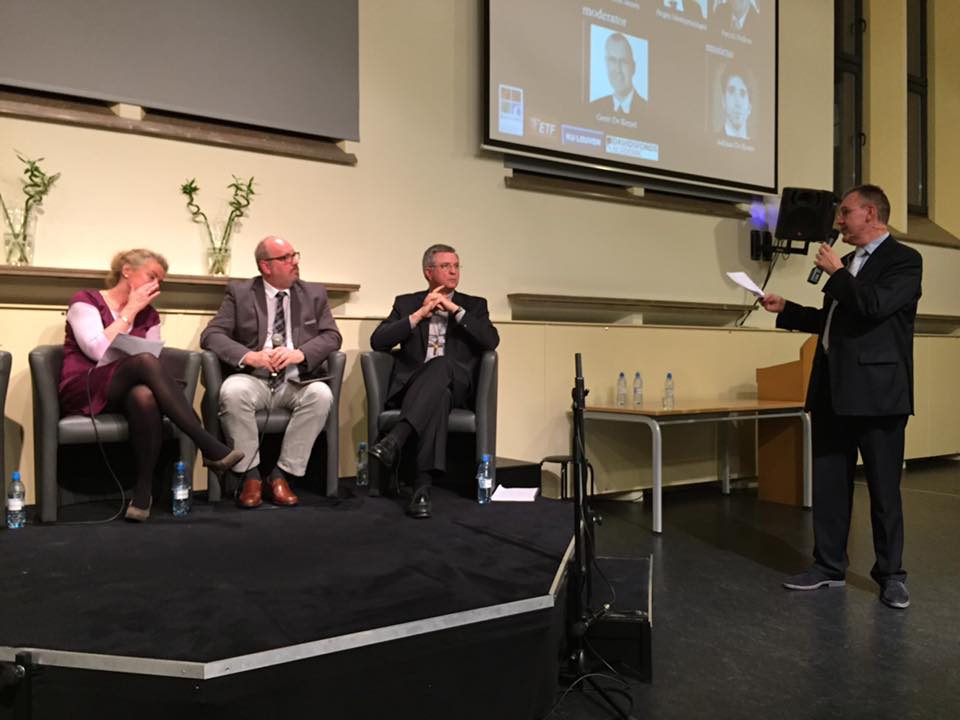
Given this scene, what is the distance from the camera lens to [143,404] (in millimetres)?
3002

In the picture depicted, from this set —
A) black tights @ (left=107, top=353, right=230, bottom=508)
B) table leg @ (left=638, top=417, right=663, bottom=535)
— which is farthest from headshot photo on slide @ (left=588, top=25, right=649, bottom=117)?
black tights @ (left=107, top=353, right=230, bottom=508)

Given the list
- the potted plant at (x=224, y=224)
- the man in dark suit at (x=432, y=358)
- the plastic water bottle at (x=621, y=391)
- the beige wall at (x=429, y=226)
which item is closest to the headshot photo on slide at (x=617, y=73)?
the beige wall at (x=429, y=226)

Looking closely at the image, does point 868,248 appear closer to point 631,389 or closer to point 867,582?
point 867,582

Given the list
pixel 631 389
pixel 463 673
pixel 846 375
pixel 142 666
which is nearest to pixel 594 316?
pixel 631 389

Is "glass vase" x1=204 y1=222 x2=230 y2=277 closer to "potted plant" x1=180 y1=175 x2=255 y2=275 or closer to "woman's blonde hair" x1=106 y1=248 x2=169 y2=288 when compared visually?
"potted plant" x1=180 y1=175 x2=255 y2=275

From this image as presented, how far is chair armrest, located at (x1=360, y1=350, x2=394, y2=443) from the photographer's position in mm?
3584

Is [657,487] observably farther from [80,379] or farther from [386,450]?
[80,379]

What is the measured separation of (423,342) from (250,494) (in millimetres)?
1042

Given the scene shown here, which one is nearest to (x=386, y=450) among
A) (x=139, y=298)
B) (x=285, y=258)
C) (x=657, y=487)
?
(x=285, y=258)

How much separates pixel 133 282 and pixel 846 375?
2.73m

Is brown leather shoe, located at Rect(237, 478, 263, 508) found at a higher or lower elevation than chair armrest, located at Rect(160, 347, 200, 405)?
lower

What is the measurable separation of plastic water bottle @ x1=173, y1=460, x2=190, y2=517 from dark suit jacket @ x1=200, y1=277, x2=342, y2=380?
0.47 meters

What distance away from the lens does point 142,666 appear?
1.62 m

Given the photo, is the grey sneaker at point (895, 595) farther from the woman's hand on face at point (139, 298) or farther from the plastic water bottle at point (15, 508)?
the plastic water bottle at point (15, 508)
